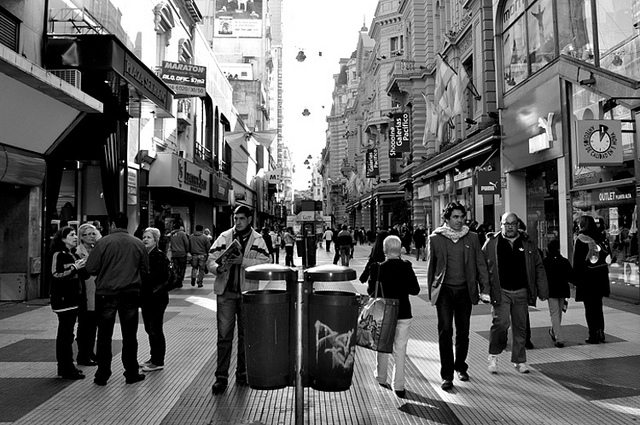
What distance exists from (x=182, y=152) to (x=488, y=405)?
22.6 m

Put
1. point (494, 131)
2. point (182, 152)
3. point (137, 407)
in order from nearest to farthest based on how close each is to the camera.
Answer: point (137, 407) < point (494, 131) < point (182, 152)

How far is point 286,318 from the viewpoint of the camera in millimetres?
4336

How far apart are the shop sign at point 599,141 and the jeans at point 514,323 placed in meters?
6.73

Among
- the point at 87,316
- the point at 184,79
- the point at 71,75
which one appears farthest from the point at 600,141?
the point at 184,79

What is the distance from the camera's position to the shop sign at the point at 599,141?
1150cm

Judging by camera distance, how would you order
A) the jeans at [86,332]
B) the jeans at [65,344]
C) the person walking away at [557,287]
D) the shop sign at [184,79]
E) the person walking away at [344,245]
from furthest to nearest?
the person walking away at [344,245]
the shop sign at [184,79]
the person walking away at [557,287]
the jeans at [86,332]
the jeans at [65,344]

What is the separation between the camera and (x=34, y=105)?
1127 centimetres

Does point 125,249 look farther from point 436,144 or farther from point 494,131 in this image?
point 436,144

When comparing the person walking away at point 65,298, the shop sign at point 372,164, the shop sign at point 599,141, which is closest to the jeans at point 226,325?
the person walking away at point 65,298

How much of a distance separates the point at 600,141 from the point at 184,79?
1511 cm

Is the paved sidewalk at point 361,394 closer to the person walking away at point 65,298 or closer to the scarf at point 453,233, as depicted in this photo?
the person walking away at point 65,298

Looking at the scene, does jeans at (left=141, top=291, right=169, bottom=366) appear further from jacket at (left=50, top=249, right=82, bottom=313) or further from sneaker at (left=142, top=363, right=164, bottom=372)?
jacket at (left=50, top=249, right=82, bottom=313)

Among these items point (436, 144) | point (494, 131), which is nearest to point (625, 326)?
point (494, 131)

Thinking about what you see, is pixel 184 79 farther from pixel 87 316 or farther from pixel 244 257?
pixel 244 257
